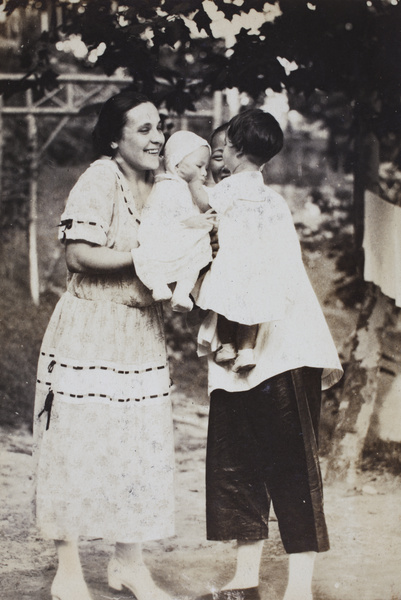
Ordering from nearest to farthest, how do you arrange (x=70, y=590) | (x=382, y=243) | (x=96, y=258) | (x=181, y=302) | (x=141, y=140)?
(x=181, y=302) < (x=96, y=258) < (x=141, y=140) < (x=70, y=590) < (x=382, y=243)

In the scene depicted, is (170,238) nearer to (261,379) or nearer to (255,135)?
(255,135)

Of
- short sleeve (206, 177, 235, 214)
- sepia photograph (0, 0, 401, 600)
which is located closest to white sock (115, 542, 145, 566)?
sepia photograph (0, 0, 401, 600)

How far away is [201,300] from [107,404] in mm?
542

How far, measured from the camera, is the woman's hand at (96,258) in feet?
9.84

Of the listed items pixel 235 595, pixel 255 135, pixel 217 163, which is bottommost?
pixel 235 595

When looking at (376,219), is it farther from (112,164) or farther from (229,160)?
(112,164)

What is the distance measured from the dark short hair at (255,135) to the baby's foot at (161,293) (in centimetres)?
62

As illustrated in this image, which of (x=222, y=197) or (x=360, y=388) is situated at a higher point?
(x=222, y=197)

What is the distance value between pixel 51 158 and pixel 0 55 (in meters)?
0.47

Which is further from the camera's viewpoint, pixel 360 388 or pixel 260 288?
pixel 360 388

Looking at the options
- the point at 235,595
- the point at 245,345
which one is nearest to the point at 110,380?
the point at 245,345

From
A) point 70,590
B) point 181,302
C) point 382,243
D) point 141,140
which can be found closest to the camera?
point 181,302

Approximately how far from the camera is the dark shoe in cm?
324

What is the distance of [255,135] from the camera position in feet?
10.1
